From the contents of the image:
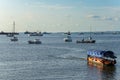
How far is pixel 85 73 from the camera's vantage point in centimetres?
7769

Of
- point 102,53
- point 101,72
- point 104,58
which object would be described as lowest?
point 101,72

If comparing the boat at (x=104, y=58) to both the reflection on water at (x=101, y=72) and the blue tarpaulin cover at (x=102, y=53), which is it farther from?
the reflection on water at (x=101, y=72)

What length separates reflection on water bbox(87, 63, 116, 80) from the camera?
72100mm

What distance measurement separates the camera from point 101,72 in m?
79.5

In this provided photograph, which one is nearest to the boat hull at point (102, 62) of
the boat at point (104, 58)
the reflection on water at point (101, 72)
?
the boat at point (104, 58)

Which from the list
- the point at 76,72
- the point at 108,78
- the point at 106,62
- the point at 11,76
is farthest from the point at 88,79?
the point at 106,62

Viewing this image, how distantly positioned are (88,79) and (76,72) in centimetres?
963

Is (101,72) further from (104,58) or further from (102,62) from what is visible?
(102,62)

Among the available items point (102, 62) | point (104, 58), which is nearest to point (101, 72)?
point (104, 58)

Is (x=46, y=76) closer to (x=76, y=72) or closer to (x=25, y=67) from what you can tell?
(x=76, y=72)

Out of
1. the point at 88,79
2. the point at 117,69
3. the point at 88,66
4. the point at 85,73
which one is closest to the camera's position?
the point at 88,79

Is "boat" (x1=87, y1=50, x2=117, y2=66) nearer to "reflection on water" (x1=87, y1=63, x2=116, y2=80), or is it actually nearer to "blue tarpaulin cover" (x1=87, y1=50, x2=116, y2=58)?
"blue tarpaulin cover" (x1=87, y1=50, x2=116, y2=58)

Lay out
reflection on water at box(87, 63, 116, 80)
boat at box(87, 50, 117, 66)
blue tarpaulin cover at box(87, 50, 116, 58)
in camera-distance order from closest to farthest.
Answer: reflection on water at box(87, 63, 116, 80), boat at box(87, 50, 117, 66), blue tarpaulin cover at box(87, 50, 116, 58)

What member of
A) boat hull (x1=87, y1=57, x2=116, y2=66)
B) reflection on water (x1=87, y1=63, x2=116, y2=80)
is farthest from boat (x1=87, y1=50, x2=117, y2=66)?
reflection on water (x1=87, y1=63, x2=116, y2=80)
